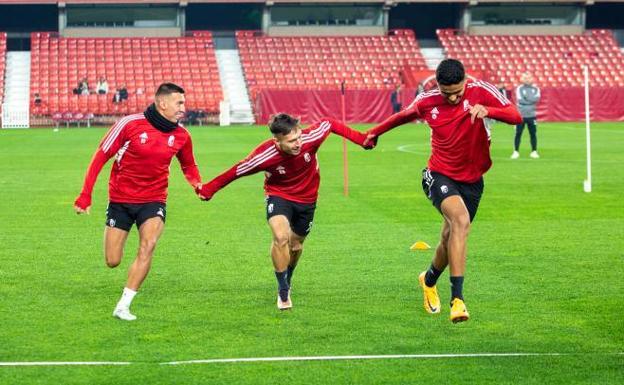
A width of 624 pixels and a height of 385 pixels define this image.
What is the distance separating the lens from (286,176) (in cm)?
1101

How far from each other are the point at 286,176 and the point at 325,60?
53.6 meters

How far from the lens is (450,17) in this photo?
70125 millimetres

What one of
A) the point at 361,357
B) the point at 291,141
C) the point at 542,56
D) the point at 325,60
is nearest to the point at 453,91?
the point at 291,141

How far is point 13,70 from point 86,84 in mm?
5333

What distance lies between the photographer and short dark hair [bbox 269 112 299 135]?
10.5 metres

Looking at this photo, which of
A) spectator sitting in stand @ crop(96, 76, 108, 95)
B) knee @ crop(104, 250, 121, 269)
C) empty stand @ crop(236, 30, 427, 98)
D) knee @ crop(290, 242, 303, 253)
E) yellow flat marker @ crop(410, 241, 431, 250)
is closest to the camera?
knee @ crop(104, 250, 121, 269)

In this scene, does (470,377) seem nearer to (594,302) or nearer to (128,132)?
(594,302)

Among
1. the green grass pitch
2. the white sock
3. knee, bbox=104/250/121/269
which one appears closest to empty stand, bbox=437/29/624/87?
the green grass pitch

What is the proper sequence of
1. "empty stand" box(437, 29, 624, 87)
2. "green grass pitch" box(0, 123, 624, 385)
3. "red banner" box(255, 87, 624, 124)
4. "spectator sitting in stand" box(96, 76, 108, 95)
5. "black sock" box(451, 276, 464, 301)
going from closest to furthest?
"green grass pitch" box(0, 123, 624, 385), "black sock" box(451, 276, 464, 301), "red banner" box(255, 87, 624, 124), "spectator sitting in stand" box(96, 76, 108, 95), "empty stand" box(437, 29, 624, 87)

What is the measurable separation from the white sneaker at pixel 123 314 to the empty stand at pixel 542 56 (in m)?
53.9

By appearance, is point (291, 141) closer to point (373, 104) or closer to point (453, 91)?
point (453, 91)

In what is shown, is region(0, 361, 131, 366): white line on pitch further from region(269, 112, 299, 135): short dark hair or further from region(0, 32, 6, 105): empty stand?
region(0, 32, 6, 105): empty stand

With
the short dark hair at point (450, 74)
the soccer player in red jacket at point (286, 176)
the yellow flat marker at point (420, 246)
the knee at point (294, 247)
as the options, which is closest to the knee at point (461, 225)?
the short dark hair at point (450, 74)

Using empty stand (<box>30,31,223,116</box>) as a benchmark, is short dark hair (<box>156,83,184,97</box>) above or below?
above
